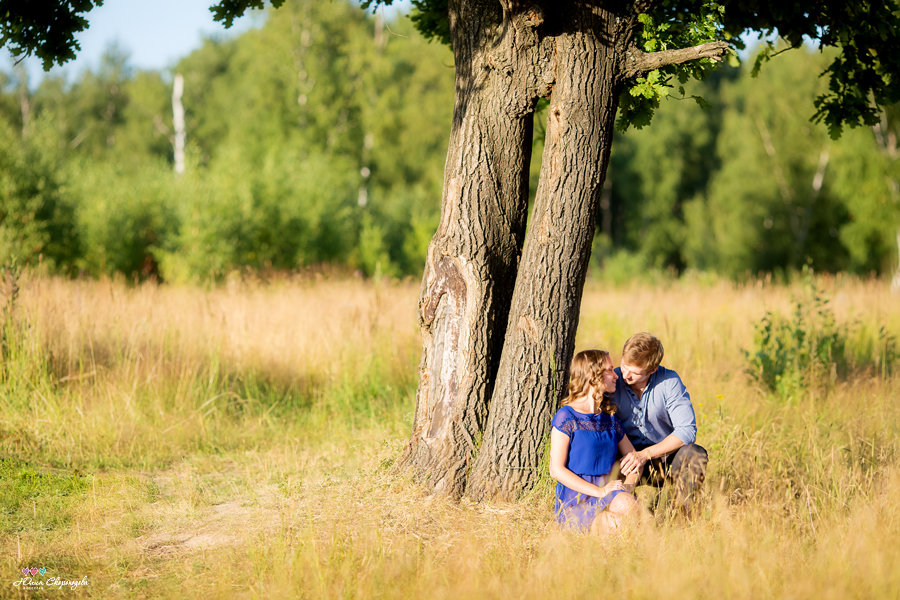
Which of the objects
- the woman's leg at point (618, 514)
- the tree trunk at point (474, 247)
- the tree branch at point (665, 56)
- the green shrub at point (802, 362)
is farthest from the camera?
the green shrub at point (802, 362)

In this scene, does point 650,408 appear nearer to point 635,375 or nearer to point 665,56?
point 635,375

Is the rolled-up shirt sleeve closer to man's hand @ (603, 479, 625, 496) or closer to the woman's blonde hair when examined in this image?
the woman's blonde hair

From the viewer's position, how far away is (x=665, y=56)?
4.45 metres

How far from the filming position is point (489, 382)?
4.73m

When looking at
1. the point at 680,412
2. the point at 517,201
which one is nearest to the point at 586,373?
the point at 680,412

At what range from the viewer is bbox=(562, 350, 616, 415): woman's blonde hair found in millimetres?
4062

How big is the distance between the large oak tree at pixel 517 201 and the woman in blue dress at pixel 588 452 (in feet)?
1.36

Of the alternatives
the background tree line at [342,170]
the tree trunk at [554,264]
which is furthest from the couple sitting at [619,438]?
the background tree line at [342,170]

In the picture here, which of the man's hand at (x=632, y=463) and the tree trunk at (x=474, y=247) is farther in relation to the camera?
the tree trunk at (x=474, y=247)

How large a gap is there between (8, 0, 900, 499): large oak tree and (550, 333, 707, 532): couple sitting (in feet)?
1.35

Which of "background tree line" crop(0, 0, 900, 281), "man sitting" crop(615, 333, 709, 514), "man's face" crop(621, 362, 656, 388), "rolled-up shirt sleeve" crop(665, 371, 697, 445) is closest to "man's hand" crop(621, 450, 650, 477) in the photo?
"man sitting" crop(615, 333, 709, 514)

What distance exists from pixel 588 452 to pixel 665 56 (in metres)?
2.36

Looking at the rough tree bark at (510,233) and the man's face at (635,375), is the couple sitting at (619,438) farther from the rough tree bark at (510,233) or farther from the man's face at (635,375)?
the rough tree bark at (510,233)

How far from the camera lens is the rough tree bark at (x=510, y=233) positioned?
14.7ft
